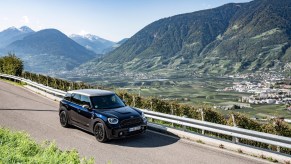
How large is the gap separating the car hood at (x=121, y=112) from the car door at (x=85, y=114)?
75cm

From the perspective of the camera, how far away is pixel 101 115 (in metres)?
11.8

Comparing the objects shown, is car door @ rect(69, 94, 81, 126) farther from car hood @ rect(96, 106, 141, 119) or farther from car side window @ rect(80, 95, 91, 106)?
car hood @ rect(96, 106, 141, 119)

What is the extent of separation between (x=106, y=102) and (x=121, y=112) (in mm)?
1291

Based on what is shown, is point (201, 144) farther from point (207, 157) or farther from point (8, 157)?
point (8, 157)

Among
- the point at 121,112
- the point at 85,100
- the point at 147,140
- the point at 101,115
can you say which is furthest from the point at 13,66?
the point at 147,140

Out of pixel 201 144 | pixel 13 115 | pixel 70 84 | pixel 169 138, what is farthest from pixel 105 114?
pixel 70 84

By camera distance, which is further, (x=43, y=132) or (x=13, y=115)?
(x=13, y=115)

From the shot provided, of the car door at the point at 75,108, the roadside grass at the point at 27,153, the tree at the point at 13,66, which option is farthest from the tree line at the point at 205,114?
the tree at the point at 13,66

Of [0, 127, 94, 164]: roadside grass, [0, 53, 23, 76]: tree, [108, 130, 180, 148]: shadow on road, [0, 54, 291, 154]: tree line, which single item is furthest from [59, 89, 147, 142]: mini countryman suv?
[0, 53, 23, 76]: tree

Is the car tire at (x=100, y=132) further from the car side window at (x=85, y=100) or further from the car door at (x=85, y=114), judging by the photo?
the car side window at (x=85, y=100)

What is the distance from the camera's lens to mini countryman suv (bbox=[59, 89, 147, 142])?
11.5 m

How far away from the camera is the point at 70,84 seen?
3438 cm

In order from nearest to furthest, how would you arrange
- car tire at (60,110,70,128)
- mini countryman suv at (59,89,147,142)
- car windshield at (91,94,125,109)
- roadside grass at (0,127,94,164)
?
roadside grass at (0,127,94,164)
mini countryman suv at (59,89,147,142)
car windshield at (91,94,125,109)
car tire at (60,110,70,128)

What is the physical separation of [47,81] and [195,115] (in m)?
19.7
